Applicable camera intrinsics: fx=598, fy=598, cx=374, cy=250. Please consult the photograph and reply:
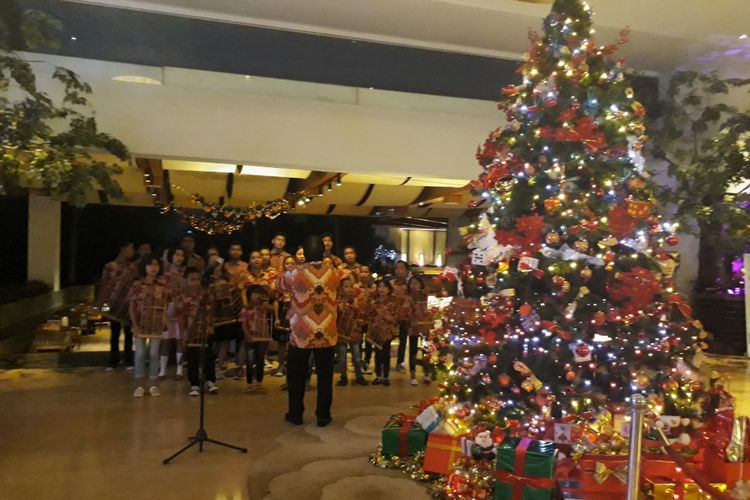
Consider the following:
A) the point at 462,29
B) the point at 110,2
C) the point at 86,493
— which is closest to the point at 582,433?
the point at 86,493

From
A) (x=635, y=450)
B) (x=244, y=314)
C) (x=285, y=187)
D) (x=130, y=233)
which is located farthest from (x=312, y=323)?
(x=130, y=233)

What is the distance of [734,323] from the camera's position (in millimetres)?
9977

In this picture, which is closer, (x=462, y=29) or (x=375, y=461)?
(x=375, y=461)

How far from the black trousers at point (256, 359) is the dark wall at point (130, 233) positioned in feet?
17.2

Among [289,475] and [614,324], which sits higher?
[614,324]

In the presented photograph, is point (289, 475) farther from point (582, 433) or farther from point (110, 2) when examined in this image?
point (110, 2)

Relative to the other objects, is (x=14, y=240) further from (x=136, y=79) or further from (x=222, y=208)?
(x=136, y=79)

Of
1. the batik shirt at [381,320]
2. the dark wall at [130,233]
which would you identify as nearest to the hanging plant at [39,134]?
the batik shirt at [381,320]

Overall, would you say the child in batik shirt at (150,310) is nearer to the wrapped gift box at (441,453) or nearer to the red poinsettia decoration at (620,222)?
the wrapped gift box at (441,453)

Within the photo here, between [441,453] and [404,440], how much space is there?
1.17 feet

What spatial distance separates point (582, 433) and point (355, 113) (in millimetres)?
4663

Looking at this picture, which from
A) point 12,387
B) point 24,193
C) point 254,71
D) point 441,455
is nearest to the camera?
point 441,455

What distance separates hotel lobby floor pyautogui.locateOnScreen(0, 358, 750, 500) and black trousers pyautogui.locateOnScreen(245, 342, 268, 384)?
17cm

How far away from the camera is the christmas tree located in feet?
13.0
